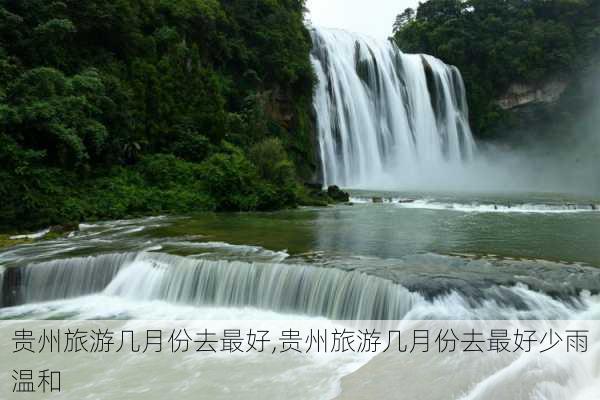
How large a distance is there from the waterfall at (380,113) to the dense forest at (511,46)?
12.0 feet

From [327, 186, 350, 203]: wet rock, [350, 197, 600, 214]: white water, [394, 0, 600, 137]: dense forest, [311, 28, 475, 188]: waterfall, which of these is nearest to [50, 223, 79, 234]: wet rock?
[327, 186, 350, 203]: wet rock

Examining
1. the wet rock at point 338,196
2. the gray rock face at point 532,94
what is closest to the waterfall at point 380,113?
the gray rock face at point 532,94

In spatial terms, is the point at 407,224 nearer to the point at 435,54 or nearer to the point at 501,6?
the point at 435,54

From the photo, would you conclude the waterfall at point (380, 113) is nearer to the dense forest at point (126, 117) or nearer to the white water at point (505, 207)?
the dense forest at point (126, 117)

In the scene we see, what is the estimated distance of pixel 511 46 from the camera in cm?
3922

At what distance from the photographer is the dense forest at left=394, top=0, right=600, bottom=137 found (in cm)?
3872

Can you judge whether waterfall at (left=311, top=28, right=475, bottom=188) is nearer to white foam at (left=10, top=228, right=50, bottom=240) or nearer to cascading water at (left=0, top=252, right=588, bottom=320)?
white foam at (left=10, top=228, right=50, bottom=240)

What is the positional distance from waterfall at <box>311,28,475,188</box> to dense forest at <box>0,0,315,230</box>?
5869mm

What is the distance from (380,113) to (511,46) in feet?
55.2

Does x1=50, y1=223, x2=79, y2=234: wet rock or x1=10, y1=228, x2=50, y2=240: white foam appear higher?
x1=50, y1=223, x2=79, y2=234: wet rock

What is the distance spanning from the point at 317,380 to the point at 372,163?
84.2ft

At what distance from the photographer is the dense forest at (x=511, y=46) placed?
127 ft

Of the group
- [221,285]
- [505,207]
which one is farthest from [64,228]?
[505,207]

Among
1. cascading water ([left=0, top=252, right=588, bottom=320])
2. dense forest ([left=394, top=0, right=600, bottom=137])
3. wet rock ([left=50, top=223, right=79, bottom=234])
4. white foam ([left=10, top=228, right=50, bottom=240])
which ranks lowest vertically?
cascading water ([left=0, top=252, right=588, bottom=320])
